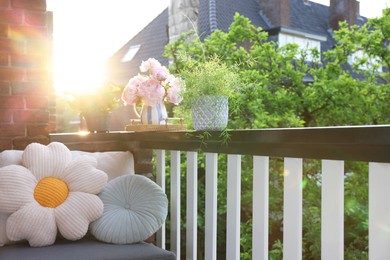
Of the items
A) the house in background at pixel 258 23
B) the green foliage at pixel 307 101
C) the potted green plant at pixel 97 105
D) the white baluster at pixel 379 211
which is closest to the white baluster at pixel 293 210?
the white baluster at pixel 379 211

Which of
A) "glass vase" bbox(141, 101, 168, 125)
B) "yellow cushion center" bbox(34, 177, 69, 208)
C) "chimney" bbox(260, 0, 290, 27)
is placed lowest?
"yellow cushion center" bbox(34, 177, 69, 208)

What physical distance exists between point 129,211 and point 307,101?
12.7 feet

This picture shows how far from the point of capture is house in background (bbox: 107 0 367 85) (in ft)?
31.6

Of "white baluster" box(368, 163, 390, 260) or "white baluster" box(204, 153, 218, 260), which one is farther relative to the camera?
"white baluster" box(204, 153, 218, 260)

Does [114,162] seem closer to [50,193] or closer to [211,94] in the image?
[50,193]

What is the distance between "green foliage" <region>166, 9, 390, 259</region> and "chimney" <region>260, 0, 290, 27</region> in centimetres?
439

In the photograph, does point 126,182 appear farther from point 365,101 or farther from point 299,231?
point 365,101

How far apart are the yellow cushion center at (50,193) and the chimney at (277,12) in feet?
30.2

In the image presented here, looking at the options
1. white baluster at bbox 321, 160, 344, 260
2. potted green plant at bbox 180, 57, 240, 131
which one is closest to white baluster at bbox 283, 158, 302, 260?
white baluster at bbox 321, 160, 344, 260

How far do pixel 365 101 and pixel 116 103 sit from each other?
3614 millimetres

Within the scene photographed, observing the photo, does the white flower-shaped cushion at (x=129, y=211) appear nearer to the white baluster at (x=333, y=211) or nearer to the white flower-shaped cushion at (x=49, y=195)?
the white flower-shaped cushion at (x=49, y=195)

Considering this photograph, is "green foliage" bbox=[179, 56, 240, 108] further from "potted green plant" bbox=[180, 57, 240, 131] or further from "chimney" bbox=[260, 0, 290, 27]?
"chimney" bbox=[260, 0, 290, 27]

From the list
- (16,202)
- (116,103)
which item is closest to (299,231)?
(16,202)

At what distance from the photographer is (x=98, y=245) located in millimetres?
1945
